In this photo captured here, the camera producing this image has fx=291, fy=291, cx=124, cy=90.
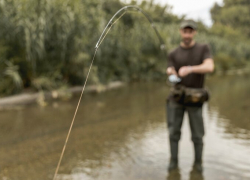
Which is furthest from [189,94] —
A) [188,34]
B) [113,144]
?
[113,144]

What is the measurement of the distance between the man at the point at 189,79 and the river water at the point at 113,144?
13.2 inches

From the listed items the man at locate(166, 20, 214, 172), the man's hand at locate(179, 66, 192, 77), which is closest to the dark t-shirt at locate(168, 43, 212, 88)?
the man at locate(166, 20, 214, 172)

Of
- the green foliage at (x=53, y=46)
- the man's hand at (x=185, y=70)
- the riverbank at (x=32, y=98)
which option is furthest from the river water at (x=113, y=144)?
the green foliage at (x=53, y=46)

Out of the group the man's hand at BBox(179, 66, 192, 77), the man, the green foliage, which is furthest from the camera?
the green foliage

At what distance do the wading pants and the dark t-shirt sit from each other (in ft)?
0.90

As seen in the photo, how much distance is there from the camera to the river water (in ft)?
10.8

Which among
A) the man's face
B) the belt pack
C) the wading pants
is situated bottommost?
the wading pants

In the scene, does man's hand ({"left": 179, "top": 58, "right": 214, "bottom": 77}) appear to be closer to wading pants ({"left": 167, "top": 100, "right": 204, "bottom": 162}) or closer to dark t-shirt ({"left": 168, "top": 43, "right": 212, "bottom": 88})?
dark t-shirt ({"left": 168, "top": 43, "right": 212, "bottom": 88})

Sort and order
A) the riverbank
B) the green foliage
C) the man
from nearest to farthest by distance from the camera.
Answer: the man, the riverbank, the green foliage

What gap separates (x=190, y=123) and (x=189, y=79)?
1.67 feet

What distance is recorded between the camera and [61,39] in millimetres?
8023

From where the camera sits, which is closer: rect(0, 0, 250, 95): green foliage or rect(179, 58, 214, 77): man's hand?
rect(179, 58, 214, 77): man's hand

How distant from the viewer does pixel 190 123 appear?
3.35 metres

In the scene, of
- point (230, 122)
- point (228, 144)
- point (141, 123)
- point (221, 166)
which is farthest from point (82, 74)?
point (221, 166)
